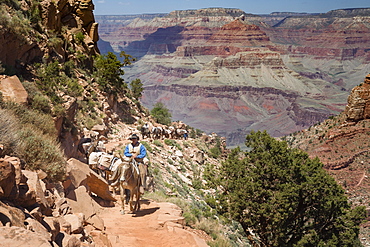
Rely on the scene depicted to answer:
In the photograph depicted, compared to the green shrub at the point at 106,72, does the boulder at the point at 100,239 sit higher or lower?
lower

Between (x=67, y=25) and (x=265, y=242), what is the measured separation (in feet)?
85.7

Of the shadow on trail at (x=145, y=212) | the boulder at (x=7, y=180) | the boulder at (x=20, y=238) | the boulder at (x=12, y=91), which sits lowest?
the shadow on trail at (x=145, y=212)

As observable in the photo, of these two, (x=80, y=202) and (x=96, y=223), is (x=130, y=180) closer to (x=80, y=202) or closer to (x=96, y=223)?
(x=80, y=202)

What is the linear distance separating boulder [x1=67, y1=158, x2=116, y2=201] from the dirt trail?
677mm

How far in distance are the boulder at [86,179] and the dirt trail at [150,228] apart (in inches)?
26.6

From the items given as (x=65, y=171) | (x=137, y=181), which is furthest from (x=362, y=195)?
(x=65, y=171)

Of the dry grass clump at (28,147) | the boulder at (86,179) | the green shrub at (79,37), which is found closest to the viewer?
the dry grass clump at (28,147)

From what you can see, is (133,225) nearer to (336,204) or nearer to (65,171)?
(65,171)

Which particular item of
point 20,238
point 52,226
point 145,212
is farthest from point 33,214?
point 145,212

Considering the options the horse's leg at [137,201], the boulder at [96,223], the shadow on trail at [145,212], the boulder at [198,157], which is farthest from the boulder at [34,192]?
the boulder at [198,157]

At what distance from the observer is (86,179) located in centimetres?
1102

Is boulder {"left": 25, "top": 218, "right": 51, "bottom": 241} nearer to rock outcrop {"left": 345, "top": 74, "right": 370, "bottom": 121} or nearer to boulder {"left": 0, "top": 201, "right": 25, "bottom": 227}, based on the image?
boulder {"left": 0, "top": 201, "right": 25, "bottom": 227}

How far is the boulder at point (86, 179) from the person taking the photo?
10252mm

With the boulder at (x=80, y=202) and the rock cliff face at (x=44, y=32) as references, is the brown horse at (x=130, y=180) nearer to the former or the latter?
the boulder at (x=80, y=202)
